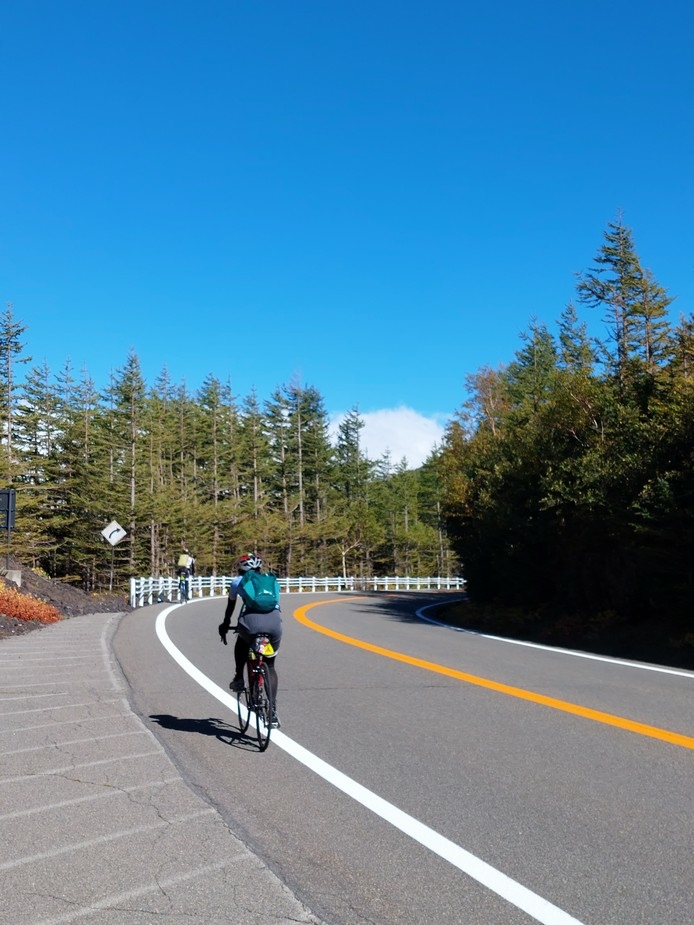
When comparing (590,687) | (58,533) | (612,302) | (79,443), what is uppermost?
(612,302)

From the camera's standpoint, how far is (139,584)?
32656 mm

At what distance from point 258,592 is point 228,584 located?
4010 cm

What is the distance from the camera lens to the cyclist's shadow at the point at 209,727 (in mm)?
7836

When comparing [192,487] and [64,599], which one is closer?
[64,599]

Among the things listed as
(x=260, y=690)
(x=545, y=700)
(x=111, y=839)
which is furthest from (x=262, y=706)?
(x=545, y=700)

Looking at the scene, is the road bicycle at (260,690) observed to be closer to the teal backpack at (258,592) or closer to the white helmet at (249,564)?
the teal backpack at (258,592)

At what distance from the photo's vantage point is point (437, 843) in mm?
4832

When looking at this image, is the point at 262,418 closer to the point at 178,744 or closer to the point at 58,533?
the point at 58,533

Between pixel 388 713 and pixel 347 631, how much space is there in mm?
11419

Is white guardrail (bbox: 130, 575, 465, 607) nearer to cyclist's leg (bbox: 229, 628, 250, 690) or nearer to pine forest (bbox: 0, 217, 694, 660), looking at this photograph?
pine forest (bbox: 0, 217, 694, 660)

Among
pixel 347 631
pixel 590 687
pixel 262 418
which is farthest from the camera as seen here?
pixel 262 418

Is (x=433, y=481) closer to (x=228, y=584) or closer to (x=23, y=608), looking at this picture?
(x=228, y=584)

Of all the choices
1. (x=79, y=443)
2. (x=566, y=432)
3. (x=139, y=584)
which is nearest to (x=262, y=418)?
(x=79, y=443)

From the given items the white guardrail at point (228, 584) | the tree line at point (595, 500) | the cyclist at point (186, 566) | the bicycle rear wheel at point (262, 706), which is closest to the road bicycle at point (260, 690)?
the bicycle rear wheel at point (262, 706)
